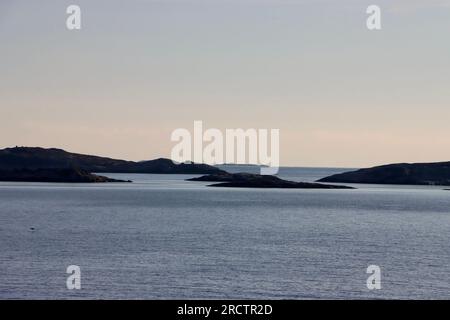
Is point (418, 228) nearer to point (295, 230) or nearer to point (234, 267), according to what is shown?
point (295, 230)

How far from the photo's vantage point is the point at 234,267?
179 feet

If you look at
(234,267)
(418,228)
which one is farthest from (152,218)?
(234,267)

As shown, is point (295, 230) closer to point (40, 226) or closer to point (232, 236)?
point (232, 236)

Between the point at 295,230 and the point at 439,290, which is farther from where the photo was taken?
the point at 295,230

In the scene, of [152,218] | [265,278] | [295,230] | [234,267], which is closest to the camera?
[265,278]

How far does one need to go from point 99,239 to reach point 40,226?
19270 millimetres

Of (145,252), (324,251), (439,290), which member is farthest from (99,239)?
(439,290)

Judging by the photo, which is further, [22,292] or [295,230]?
[295,230]
